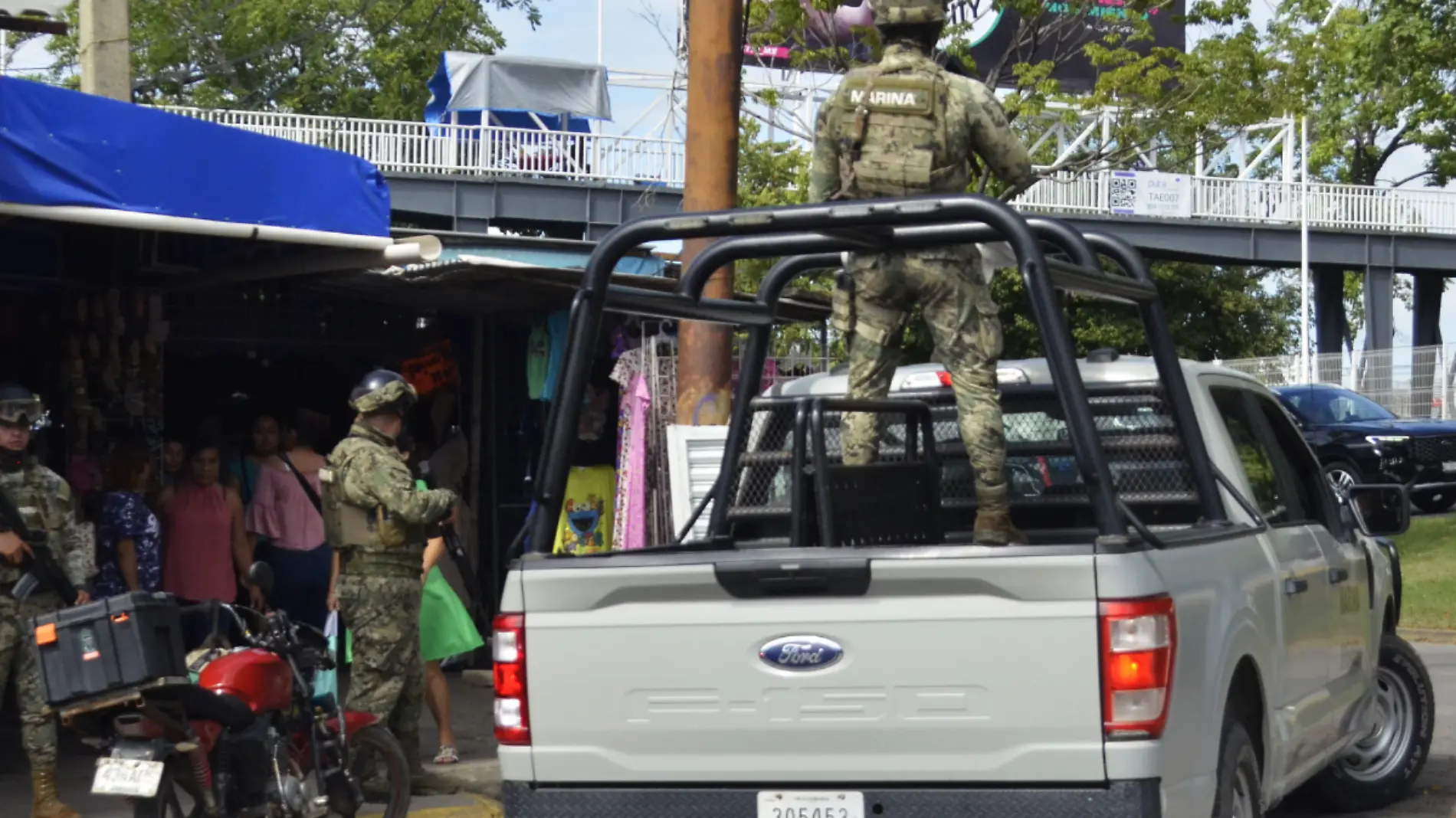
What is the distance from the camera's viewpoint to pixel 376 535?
26.8ft

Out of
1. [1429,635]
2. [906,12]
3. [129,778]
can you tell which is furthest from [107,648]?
[1429,635]

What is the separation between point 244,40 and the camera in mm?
43469

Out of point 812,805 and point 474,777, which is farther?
point 474,777

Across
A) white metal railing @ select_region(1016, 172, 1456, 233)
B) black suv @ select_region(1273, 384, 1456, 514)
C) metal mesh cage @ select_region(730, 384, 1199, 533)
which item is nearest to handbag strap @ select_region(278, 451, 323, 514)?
metal mesh cage @ select_region(730, 384, 1199, 533)

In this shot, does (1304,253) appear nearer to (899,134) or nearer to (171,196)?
(171,196)

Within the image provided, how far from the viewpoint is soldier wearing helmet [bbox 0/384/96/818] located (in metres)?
7.66

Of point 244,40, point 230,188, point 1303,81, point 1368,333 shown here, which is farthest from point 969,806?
point 244,40

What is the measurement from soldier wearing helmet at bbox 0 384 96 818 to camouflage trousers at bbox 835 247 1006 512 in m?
3.39

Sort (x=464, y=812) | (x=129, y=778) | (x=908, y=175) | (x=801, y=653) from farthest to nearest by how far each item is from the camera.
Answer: (x=464, y=812)
(x=129, y=778)
(x=908, y=175)
(x=801, y=653)

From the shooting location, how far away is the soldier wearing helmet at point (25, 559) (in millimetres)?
7664

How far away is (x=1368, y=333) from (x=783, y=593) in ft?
123

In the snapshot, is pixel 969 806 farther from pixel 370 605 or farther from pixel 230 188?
pixel 230 188

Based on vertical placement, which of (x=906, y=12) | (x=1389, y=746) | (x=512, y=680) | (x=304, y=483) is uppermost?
(x=906, y=12)

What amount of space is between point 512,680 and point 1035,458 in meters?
2.29
